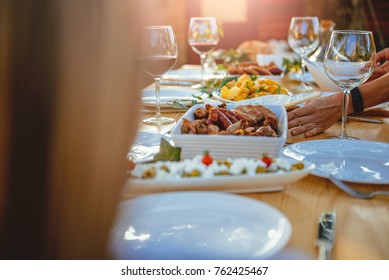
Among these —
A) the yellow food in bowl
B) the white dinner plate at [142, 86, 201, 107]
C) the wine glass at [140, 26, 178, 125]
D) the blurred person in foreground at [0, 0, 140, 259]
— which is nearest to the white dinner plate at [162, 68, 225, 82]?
the white dinner plate at [142, 86, 201, 107]

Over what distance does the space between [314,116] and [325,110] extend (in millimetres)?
50

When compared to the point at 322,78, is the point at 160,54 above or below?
above

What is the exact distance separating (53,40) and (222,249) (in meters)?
0.37

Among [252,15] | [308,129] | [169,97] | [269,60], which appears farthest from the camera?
[252,15]

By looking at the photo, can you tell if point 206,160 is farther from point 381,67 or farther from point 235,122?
point 381,67

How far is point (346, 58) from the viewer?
3.99 ft

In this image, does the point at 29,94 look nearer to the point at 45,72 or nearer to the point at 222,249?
the point at 45,72

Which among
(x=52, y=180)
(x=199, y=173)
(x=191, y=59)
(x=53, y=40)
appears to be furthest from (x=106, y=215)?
(x=191, y=59)

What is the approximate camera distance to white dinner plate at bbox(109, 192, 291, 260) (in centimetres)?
67

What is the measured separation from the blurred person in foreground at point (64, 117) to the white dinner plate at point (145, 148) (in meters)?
0.48

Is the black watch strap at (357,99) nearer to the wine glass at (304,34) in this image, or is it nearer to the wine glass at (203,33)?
the wine glass at (304,34)

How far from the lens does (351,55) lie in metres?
1.21

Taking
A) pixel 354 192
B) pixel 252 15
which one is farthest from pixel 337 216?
pixel 252 15

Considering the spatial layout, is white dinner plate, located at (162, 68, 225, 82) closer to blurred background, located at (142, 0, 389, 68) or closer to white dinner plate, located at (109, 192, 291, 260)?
white dinner plate, located at (109, 192, 291, 260)
